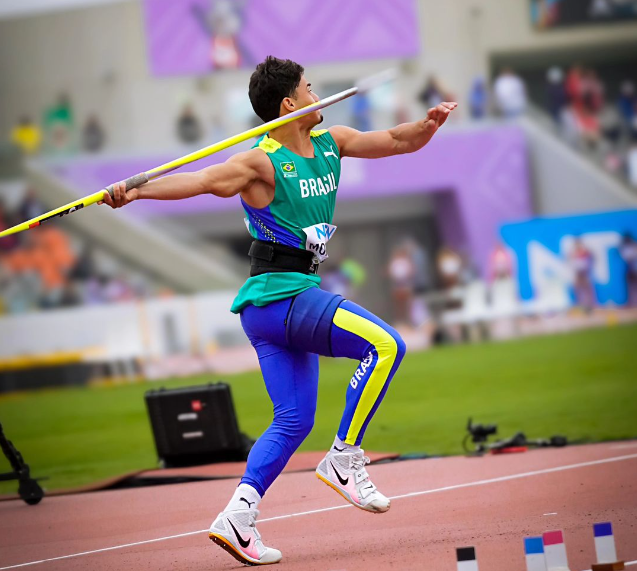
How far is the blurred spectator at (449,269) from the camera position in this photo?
1001 inches

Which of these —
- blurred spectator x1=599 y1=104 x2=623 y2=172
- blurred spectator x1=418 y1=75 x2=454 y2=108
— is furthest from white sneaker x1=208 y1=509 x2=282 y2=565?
blurred spectator x1=599 y1=104 x2=623 y2=172

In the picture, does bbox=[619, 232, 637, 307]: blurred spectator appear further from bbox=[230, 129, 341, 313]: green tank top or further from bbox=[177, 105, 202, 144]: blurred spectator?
bbox=[230, 129, 341, 313]: green tank top

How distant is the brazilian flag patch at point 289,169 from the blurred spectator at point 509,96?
23313 mm

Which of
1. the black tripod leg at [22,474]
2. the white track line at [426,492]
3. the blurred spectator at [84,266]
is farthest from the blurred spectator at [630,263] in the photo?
the black tripod leg at [22,474]

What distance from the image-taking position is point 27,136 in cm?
2673

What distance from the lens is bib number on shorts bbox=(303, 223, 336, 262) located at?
554cm

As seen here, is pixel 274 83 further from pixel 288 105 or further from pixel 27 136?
pixel 27 136

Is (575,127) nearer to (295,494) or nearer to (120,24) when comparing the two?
(120,24)

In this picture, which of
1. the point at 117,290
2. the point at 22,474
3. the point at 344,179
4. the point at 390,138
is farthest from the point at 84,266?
the point at 390,138

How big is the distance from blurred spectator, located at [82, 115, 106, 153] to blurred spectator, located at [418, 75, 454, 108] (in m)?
7.43

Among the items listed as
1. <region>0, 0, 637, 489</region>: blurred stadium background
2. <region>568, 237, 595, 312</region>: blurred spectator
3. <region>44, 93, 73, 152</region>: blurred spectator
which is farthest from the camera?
<region>44, 93, 73, 152</region>: blurred spectator

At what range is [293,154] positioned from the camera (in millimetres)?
5570

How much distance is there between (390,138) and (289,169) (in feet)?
2.13

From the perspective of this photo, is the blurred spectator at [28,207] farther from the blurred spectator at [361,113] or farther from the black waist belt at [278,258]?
the black waist belt at [278,258]
